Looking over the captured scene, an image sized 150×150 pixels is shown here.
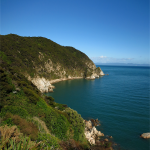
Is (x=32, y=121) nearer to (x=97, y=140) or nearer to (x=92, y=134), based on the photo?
(x=92, y=134)

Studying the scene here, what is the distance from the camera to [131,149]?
1977cm

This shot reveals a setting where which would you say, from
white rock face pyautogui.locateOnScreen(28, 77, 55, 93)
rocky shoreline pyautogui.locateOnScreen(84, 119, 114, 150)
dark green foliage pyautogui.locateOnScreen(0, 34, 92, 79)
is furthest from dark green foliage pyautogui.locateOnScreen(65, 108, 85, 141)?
dark green foliage pyautogui.locateOnScreen(0, 34, 92, 79)

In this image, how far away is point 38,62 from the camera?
73.9 m

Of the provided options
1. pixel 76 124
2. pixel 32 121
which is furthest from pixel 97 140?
pixel 32 121

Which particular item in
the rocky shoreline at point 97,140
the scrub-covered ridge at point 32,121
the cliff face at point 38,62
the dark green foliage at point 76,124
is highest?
the cliff face at point 38,62

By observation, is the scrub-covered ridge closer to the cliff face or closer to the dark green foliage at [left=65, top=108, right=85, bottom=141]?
the dark green foliage at [left=65, top=108, right=85, bottom=141]

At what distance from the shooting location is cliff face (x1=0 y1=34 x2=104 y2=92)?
182 ft

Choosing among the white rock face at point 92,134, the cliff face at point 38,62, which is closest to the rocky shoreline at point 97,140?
the white rock face at point 92,134

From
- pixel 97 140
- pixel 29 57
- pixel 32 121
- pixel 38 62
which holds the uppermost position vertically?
pixel 29 57

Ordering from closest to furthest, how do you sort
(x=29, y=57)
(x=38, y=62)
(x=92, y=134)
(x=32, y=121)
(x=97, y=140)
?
(x=32, y=121) < (x=97, y=140) < (x=92, y=134) < (x=29, y=57) < (x=38, y=62)

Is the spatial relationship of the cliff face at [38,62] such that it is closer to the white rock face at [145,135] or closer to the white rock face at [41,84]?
the white rock face at [41,84]

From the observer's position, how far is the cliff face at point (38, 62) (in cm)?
5547

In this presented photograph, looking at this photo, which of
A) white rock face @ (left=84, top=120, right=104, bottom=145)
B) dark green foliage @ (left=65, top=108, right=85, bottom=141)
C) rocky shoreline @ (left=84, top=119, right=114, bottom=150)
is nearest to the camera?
dark green foliage @ (left=65, top=108, right=85, bottom=141)

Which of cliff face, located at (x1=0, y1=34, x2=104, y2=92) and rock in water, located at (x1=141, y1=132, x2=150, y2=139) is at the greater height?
cliff face, located at (x1=0, y1=34, x2=104, y2=92)
